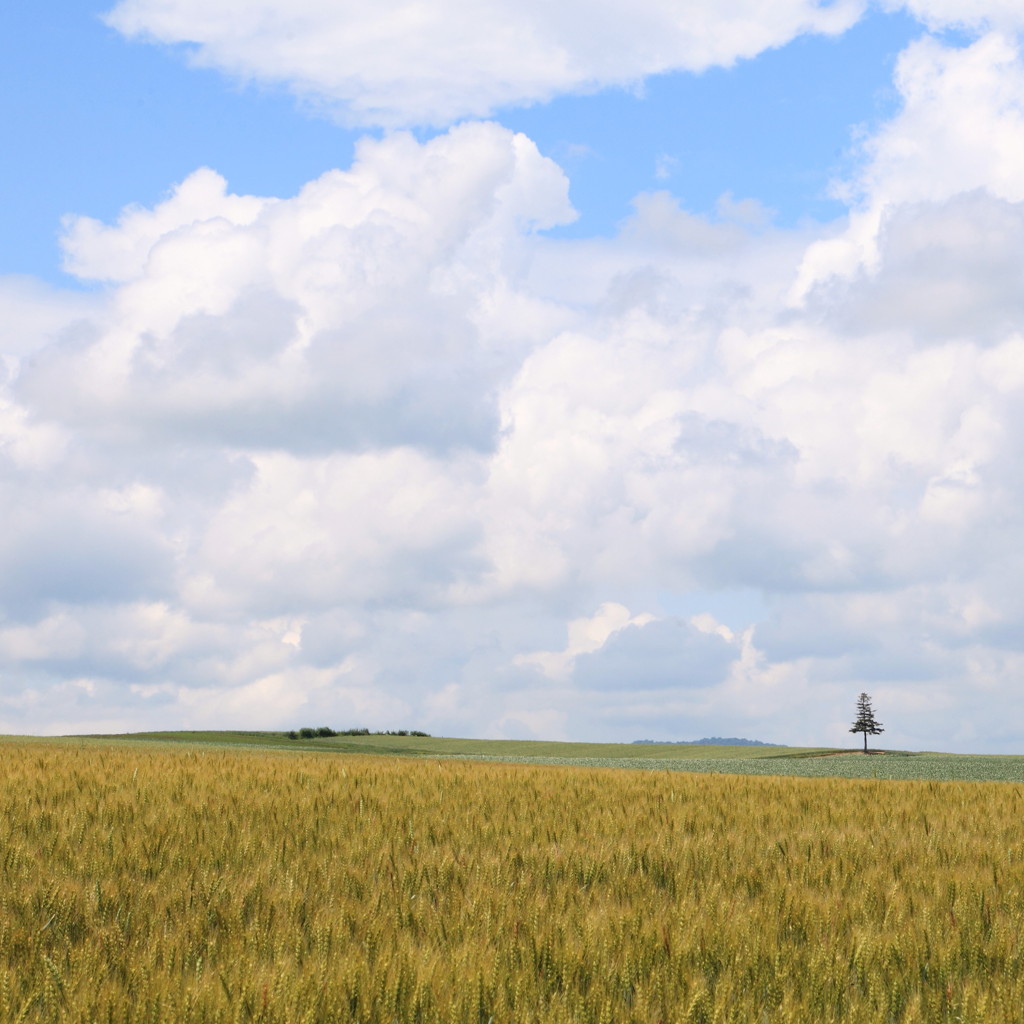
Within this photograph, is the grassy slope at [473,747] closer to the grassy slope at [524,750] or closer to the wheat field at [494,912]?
the grassy slope at [524,750]

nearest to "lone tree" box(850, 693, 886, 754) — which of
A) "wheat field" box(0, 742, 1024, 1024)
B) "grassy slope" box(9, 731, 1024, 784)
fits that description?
"grassy slope" box(9, 731, 1024, 784)

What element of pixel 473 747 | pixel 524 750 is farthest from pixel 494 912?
pixel 473 747

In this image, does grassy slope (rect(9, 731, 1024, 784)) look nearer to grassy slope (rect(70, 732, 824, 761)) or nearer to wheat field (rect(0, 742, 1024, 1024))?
grassy slope (rect(70, 732, 824, 761))

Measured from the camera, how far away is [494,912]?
4730 millimetres

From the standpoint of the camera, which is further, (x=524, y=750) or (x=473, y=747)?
(x=473, y=747)

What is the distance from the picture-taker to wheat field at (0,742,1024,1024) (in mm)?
3496

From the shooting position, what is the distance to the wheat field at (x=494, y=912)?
138 inches

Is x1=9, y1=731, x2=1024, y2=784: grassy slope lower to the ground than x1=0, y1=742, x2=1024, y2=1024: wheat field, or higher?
lower

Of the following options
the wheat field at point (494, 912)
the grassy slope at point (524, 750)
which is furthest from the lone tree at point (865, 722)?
the wheat field at point (494, 912)

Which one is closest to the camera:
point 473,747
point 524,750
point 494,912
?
point 494,912

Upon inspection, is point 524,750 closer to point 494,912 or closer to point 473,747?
point 473,747

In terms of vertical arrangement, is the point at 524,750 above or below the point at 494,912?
below

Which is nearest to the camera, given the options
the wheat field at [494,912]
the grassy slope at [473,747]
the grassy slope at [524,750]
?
the wheat field at [494,912]

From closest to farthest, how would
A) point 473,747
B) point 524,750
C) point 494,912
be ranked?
point 494,912, point 524,750, point 473,747
